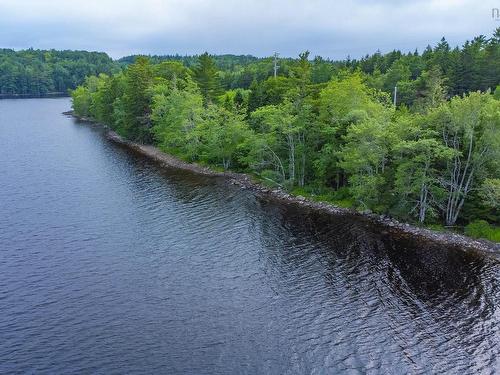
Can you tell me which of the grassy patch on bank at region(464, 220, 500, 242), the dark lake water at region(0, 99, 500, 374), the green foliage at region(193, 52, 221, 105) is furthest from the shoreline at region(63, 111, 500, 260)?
the green foliage at region(193, 52, 221, 105)

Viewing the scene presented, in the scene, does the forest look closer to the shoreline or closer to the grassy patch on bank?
the grassy patch on bank

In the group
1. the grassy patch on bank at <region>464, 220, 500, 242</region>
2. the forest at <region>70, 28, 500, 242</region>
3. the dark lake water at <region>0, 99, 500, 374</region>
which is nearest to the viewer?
the dark lake water at <region>0, 99, 500, 374</region>

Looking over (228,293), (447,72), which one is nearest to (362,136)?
(228,293)

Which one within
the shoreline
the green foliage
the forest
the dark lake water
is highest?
the green foliage

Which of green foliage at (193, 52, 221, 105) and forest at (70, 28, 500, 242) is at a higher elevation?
green foliage at (193, 52, 221, 105)

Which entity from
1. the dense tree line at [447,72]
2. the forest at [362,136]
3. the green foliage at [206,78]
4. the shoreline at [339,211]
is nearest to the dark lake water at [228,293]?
the shoreline at [339,211]

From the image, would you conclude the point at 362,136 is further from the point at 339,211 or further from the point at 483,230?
the point at 483,230

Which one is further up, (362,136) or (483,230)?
(362,136)

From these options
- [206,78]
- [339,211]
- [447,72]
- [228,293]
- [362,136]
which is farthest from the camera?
[206,78]
